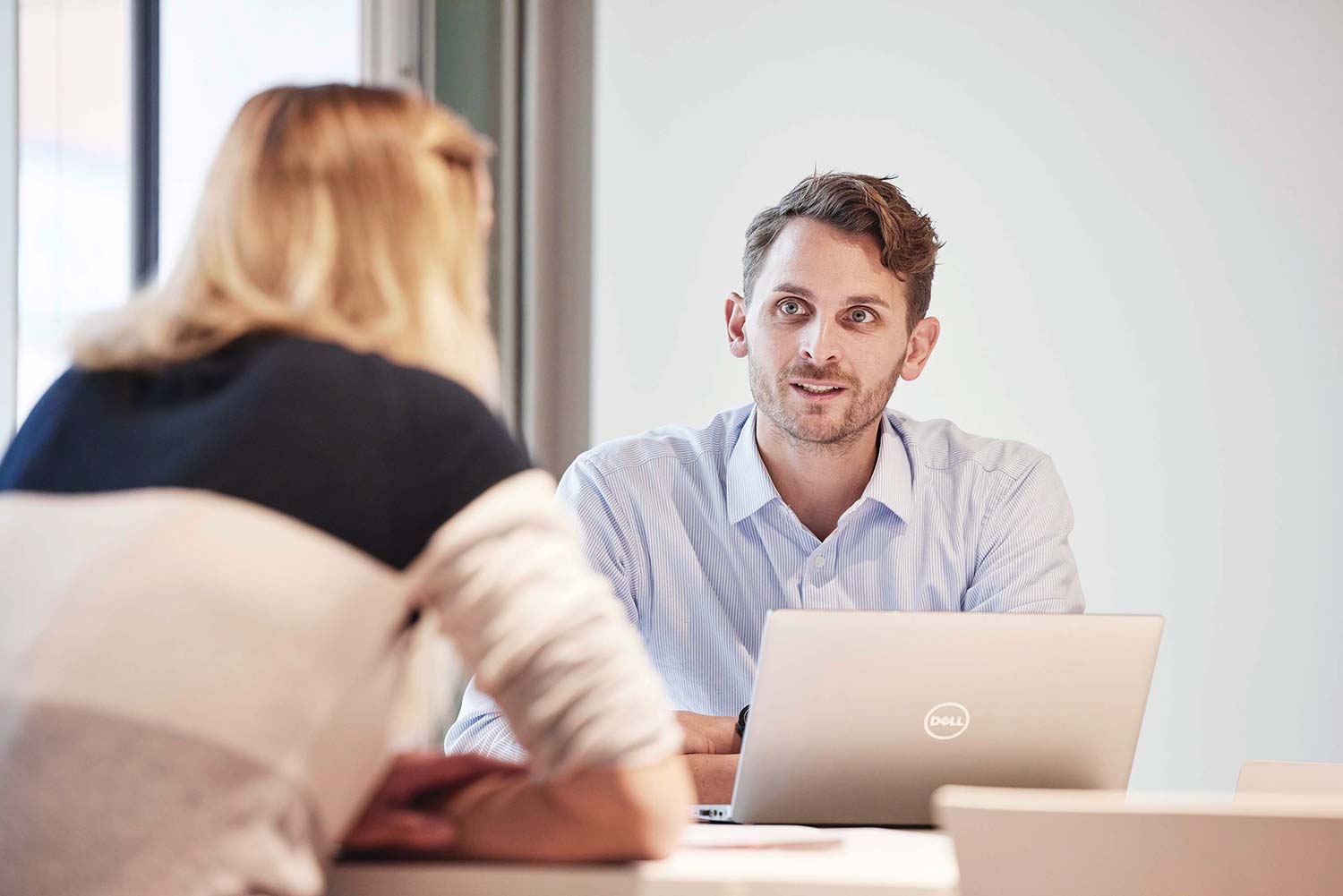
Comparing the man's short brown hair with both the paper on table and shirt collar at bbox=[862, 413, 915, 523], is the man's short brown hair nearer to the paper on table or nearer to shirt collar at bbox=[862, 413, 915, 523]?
shirt collar at bbox=[862, 413, 915, 523]

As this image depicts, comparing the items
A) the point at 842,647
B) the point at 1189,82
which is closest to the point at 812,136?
the point at 1189,82

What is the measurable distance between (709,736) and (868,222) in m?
0.95

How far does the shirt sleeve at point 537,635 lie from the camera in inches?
32.9

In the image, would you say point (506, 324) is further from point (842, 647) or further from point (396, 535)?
point (396, 535)

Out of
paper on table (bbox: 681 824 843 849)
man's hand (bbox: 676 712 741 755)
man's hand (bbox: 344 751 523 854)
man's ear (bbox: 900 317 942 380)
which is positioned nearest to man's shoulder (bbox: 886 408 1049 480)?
man's ear (bbox: 900 317 942 380)

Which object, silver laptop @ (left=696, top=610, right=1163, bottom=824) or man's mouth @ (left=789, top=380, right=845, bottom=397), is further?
man's mouth @ (left=789, top=380, right=845, bottom=397)

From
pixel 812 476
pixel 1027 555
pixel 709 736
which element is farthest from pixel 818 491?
pixel 709 736

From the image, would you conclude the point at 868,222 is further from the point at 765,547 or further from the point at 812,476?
the point at 765,547

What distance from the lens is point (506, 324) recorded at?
364 centimetres

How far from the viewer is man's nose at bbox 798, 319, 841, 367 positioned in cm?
219

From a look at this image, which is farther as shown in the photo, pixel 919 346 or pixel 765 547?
pixel 919 346

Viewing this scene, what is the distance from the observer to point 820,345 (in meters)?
2.20

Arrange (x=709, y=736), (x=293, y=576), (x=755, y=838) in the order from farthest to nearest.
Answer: (x=709, y=736)
(x=755, y=838)
(x=293, y=576)

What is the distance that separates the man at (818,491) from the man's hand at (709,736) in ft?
1.15
